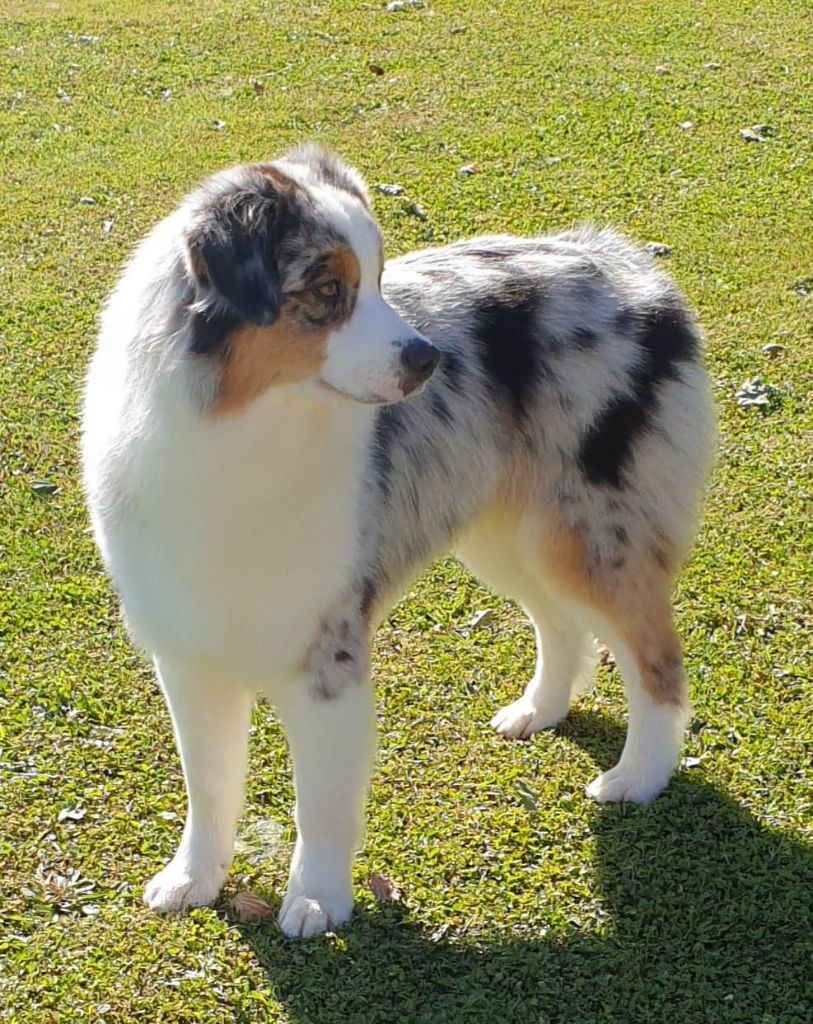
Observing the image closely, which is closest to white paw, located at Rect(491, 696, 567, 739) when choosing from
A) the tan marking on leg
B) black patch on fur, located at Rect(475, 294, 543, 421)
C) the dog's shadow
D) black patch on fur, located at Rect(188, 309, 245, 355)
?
the tan marking on leg

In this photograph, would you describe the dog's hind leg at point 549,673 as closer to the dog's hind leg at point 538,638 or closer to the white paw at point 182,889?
the dog's hind leg at point 538,638

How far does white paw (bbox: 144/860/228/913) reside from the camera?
421 cm

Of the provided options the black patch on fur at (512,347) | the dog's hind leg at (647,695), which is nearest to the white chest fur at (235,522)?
the black patch on fur at (512,347)

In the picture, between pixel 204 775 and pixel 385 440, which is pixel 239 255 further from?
pixel 204 775

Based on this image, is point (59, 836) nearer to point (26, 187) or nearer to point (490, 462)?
point (490, 462)

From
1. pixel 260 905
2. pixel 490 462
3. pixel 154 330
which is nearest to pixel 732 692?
pixel 490 462

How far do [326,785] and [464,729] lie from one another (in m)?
1.21

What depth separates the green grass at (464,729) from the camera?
4008mm

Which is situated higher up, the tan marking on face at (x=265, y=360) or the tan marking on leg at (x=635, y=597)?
the tan marking on face at (x=265, y=360)

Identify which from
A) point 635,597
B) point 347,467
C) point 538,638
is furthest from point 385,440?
point 538,638

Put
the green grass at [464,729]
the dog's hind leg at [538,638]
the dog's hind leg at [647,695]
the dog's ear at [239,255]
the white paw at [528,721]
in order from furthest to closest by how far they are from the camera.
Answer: the white paw at [528,721], the dog's hind leg at [538,638], the dog's hind leg at [647,695], the green grass at [464,729], the dog's ear at [239,255]

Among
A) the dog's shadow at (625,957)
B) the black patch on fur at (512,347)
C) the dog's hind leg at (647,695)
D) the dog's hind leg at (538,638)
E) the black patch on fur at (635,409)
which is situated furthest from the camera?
the dog's hind leg at (538,638)

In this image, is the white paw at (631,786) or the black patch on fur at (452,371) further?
the white paw at (631,786)

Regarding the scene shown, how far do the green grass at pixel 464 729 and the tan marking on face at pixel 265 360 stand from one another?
172 centimetres
